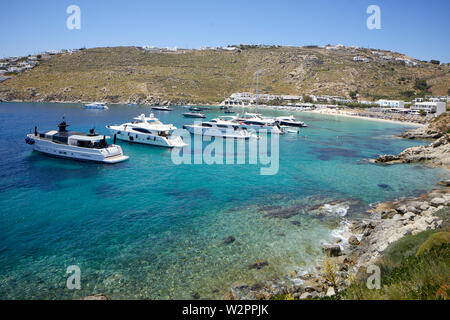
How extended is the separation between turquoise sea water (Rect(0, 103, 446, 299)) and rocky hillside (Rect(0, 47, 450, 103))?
10640 cm

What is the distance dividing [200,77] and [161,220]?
145938 mm

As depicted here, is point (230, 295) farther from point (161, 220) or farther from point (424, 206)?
point (424, 206)

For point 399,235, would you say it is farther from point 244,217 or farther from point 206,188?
point 206,188

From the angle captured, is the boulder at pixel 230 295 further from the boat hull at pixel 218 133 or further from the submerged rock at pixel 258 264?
the boat hull at pixel 218 133

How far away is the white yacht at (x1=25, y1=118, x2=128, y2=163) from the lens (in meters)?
28.8

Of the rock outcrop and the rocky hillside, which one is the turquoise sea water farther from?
the rocky hillside

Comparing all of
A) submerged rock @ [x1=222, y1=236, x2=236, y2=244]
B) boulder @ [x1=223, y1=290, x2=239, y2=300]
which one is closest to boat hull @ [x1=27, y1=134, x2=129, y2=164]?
submerged rock @ [x1=222, y1=236, x2=236, y2=244]

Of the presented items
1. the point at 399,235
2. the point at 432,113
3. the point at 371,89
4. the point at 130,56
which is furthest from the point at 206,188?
the point at 130,56

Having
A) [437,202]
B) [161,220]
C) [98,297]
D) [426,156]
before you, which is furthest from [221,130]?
[98,297]

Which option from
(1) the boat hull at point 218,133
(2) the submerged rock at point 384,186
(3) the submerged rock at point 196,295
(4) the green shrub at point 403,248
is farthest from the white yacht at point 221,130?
(3) the submerged rock at point 196,295

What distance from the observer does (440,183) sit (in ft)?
82.0

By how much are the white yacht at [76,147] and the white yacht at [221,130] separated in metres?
21.6

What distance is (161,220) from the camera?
1691 cm

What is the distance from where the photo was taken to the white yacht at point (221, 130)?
48.8 meters
